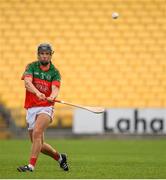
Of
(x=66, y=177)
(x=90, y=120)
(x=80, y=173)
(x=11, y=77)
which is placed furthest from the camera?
(x=11, y=77)

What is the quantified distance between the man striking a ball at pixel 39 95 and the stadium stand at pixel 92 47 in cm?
1193

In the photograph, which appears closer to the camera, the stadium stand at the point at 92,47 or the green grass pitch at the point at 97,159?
the green grass pitch at the point at 97,159

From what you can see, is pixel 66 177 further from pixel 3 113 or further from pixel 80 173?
pixel 3 113

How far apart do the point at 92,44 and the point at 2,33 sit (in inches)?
113

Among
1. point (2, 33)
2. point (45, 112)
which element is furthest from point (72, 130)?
point (45, 112)

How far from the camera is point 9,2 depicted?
80.8ft

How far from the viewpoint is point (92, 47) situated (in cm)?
2403

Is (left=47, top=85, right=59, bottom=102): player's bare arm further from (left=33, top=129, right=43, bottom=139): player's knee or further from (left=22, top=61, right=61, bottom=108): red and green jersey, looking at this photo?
(left=33, top=129, right=43, bottom=139): player's knee

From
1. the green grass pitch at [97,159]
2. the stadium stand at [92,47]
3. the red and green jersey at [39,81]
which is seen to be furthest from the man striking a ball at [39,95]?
the stadium stand at [92,47]

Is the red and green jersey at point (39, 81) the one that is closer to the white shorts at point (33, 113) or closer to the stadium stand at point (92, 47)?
the white shorts at point (33, 113)

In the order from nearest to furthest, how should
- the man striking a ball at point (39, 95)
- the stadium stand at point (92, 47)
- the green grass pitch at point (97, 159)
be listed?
the green grass pitch at point (97, 159) < the man striking a ball at point (39, 95) < the stadium stand at point (92, 47)

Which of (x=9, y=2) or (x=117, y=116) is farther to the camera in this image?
(x=9, y=2)

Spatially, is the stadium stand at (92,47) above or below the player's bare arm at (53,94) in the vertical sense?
above

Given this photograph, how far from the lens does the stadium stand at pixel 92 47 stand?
23109 mm
